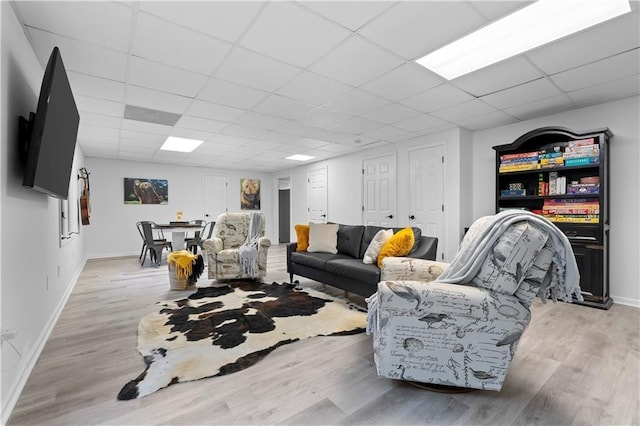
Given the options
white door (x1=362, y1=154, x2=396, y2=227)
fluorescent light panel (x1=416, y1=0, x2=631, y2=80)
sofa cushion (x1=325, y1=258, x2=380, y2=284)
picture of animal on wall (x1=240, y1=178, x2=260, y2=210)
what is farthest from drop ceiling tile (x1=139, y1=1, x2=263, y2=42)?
picture of animal on wall (x1=240, y1=178, x2=260, y2=210)

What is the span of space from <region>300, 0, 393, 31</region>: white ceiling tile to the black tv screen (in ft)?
5.28

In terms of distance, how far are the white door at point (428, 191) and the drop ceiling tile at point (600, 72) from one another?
2.01m

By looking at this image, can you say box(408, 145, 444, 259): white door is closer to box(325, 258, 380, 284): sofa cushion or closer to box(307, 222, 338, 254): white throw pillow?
box(307, 222, 338, 254): white throw pillow

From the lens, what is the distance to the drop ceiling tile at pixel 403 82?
286 cm

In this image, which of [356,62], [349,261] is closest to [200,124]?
[356,62]

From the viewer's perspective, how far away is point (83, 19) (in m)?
2.05

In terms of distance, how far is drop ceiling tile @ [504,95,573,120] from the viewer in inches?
142

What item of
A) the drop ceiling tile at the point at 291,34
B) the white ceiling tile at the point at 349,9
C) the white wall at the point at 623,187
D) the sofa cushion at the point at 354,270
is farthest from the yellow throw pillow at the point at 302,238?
the white wall at the point at 623,187

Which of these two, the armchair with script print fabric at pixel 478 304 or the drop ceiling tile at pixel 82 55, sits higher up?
the drop ceiling tile at pixel 82 55

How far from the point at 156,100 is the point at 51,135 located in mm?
1894

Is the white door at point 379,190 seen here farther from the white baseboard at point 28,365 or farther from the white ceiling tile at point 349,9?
the white baseboard at point 28,365

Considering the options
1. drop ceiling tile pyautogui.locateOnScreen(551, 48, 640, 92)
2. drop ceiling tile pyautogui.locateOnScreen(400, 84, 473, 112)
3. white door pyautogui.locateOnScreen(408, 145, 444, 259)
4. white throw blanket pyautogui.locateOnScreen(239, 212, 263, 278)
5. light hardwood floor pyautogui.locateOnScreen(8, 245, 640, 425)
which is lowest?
light hardwood floor pyautogui.locateOnScreen(8, 245, 640, 425)

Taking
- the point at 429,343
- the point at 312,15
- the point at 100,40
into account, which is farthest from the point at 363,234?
the point at 100,40

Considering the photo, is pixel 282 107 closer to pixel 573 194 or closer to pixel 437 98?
pixel 437 98
